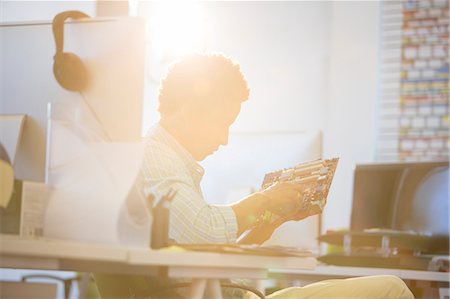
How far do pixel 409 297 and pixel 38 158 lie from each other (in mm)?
925

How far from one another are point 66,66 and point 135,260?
466 millimetres

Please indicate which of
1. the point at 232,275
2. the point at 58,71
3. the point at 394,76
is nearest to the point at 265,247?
the point at 232,275

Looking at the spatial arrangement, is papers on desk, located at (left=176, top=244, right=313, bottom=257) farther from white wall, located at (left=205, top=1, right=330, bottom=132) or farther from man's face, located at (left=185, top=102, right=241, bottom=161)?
white wall, located at (left=205, top=1, right=330, bottom=132)

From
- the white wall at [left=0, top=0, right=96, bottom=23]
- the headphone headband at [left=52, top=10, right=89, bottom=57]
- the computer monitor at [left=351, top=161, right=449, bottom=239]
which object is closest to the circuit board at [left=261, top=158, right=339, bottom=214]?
the headphone headband at [left=52, top=10, right=89, bottom=57]

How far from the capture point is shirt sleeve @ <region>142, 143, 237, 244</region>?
159 cm

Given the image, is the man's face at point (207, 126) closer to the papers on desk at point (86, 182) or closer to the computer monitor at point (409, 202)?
the papers on desk at point (86, 182)

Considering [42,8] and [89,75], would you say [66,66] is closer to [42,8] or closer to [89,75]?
[89,75]

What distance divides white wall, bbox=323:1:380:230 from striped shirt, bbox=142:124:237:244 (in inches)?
118

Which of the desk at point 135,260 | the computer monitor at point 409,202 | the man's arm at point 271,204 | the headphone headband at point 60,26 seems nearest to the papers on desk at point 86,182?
the desk at point 135,260

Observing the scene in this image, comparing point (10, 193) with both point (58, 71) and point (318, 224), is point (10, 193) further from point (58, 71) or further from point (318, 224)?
point (318, 224)

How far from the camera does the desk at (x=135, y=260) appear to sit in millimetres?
1238

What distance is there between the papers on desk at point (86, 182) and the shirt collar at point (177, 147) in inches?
16.5

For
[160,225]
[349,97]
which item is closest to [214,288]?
[160,225]

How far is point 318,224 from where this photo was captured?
2.60 m
